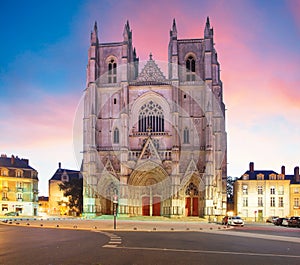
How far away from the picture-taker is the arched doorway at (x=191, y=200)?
56328 mm

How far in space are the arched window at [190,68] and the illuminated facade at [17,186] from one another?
38.3 metres

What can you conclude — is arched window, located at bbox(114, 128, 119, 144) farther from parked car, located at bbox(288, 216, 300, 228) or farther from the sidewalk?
parked car, located at bbox(288, 216, 300, 228)

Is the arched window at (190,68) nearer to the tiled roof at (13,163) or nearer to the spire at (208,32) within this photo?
the spire at (208,32)

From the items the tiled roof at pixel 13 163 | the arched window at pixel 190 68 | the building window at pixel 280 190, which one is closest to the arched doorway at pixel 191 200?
the arched window at pixel 190 68

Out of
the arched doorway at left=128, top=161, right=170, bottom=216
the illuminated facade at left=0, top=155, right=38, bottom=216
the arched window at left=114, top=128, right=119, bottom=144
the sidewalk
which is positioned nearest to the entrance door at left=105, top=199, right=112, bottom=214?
the arched doorway at left=128, top=161, right=170, bottom=216

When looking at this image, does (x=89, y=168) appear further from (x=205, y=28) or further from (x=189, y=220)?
(x=205, y=28)

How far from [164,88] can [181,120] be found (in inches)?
191

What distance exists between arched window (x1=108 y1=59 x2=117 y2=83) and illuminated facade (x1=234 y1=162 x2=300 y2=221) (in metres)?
27.0

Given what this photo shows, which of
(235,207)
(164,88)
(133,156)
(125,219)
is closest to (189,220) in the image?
(125,219)

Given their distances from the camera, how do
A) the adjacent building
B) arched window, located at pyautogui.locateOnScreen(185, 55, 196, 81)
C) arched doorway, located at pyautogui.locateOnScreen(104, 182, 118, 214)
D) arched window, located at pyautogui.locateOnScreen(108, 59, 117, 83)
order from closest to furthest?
arched doorway, located at pyautogui.locateOnScreen(104, 182, 118, 214) → arched window, located at pyautogui.locateOnScreen(185, 55, 196, 81) → arched window, located at pyautogui.locateOnScreen(108, 59, 117, 83) → the adjacent building

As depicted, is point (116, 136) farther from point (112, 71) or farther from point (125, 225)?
point (125, 225)

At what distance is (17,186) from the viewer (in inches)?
3147

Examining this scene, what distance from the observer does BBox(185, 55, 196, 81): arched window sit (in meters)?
60.3

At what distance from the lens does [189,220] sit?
5184 cm
